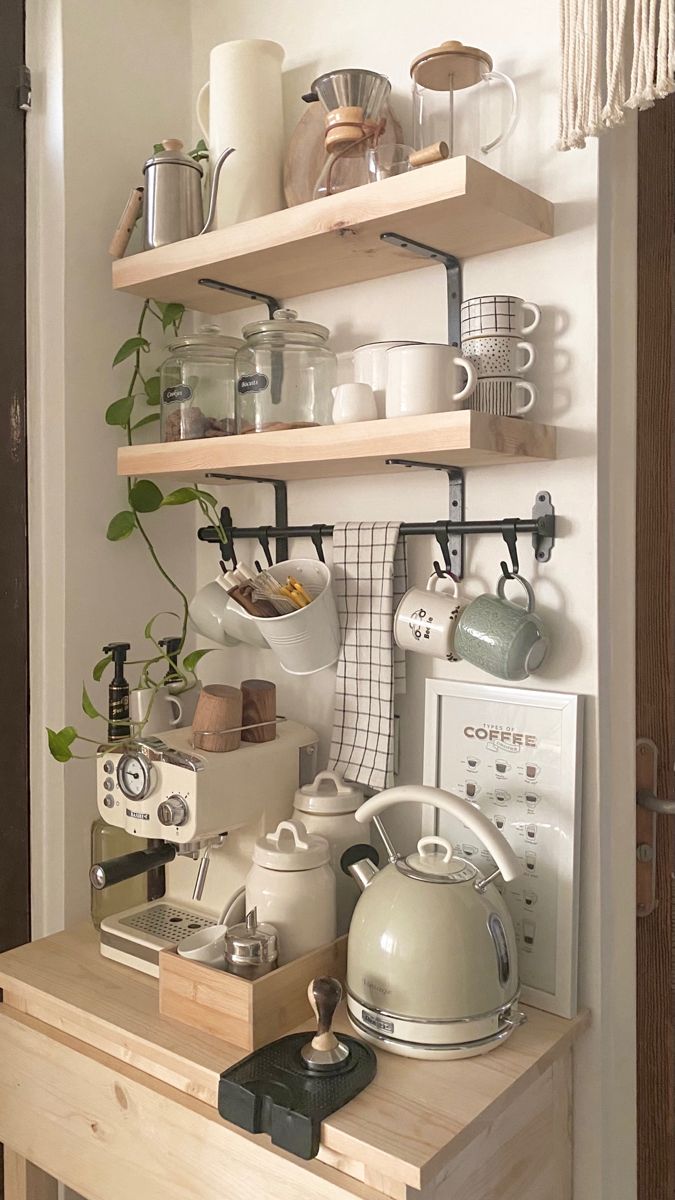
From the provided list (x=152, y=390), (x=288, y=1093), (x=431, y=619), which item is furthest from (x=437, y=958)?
(x=152, y=390)

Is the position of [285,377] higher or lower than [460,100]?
lower

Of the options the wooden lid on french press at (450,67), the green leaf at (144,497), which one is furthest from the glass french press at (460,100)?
the green leaf at (144,497)

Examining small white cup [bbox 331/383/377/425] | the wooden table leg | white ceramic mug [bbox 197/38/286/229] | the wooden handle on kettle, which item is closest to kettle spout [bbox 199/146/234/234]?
white ceramic mug [bbox 197/38/286/229]

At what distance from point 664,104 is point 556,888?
118 cm

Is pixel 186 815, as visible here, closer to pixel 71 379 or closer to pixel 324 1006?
pixel 324 1006

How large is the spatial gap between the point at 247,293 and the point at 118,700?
0.71 m

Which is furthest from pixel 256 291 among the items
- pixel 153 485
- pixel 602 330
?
pixel 602 330

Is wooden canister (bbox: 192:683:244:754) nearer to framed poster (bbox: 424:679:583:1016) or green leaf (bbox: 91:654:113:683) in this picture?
green leaf (bbox: 91:654:113:683)

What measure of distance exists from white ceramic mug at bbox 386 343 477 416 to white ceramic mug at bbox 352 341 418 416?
106mm

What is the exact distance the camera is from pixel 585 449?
131 centimetres

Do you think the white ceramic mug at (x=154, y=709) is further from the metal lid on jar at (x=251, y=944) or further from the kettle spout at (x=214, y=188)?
the kettle spout at (x=214, y=188)

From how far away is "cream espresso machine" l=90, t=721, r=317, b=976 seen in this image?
1.37m

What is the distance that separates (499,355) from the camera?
129cm

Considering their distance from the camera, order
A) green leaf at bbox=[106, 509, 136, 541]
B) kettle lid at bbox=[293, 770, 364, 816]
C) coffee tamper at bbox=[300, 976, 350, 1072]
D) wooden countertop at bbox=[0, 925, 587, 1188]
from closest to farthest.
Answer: wooden countertop at bbox=[0, 925, 587, 1188]
coffee tamper at bbox=[300, 976, 350, 1072]
kettle lid at bbox=[293, 770, 364, 816]
green leaf at bbox=[106, 509, 136, 541]
